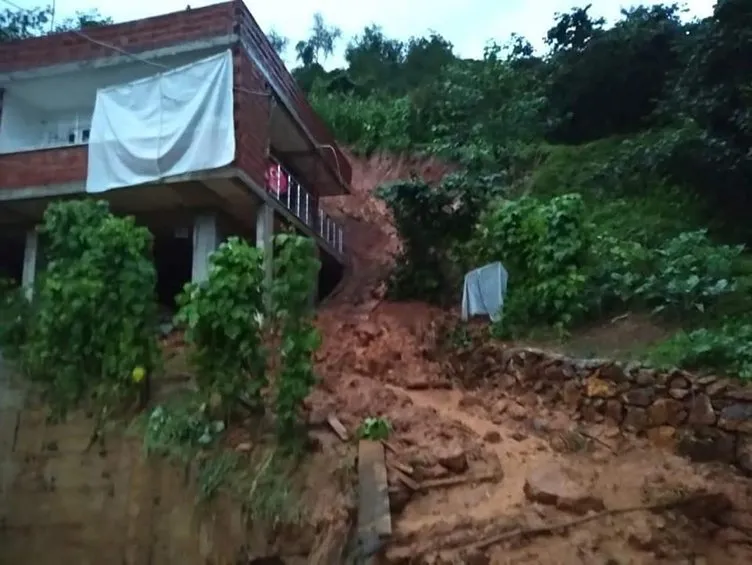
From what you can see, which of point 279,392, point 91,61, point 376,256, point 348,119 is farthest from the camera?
point 348,119

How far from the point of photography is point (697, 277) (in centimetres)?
811

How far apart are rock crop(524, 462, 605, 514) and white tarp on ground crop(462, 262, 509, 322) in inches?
140

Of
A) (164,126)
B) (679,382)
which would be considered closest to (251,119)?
(164,126)

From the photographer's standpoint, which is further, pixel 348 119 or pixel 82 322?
pixel 348 119

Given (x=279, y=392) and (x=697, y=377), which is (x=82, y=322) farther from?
(x=697, y=377)

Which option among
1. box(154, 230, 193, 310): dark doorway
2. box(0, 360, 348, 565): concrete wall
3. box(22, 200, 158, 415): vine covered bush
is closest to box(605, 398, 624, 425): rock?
box(0, 360, 348, 565): concrete wall

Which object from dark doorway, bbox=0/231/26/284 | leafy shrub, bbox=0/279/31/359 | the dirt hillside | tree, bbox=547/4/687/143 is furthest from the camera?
tree, bbox=547/4/687/143

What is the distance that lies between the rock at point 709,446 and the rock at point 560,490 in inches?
41.2

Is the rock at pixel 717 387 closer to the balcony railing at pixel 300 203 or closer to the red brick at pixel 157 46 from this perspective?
the red brick at pixel 157 46

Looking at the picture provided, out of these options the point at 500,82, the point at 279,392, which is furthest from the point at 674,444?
the point at 500,82

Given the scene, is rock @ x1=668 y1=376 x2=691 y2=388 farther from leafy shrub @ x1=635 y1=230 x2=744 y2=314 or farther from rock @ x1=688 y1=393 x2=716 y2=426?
leafy shrub @ x1=635 y1=230 x2=744 y2=314

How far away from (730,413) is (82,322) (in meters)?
6.48

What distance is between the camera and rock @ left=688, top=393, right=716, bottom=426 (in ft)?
21.8

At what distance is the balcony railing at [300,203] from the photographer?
11444 millimetres
